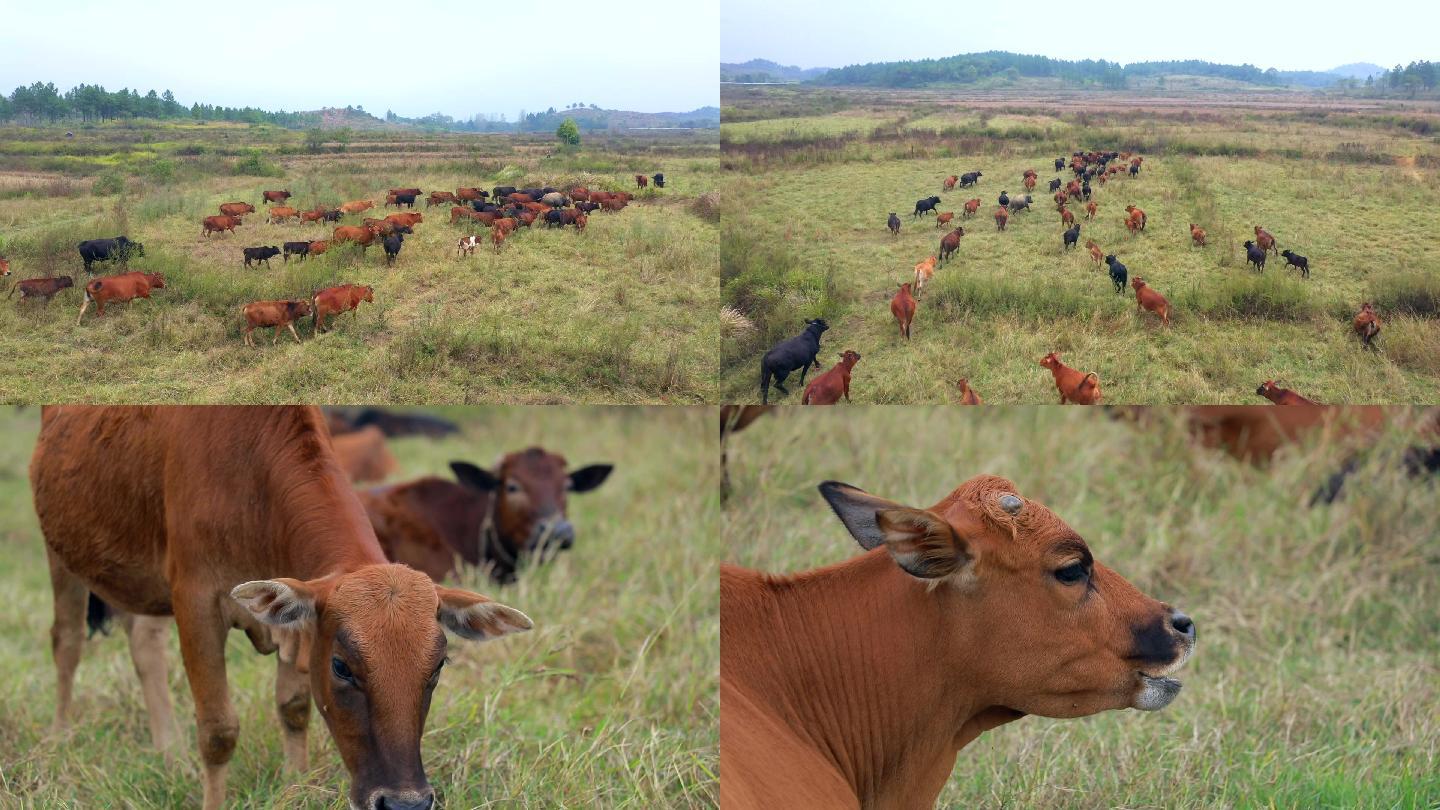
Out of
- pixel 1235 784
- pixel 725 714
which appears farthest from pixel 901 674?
pixel 1235 784

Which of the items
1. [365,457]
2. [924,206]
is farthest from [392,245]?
[365,457]

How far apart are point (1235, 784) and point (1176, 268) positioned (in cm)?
343

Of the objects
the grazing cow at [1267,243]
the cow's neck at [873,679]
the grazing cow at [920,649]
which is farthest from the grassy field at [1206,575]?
the grazing cow at [1267,243]

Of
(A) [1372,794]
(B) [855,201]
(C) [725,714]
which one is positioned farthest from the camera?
(B) [855,201]

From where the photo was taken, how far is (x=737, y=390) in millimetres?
8102

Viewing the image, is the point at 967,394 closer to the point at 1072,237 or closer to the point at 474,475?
the point at 1072,237

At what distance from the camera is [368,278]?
8.14m

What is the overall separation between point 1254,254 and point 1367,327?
790 mm

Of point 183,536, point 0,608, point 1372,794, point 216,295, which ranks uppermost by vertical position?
point 216,295

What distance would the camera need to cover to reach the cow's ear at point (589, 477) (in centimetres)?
1085

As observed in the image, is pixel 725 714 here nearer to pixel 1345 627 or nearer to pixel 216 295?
pixel 216 295

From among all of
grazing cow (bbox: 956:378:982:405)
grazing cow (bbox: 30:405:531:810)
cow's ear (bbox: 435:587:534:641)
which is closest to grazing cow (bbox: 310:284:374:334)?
grazing cow (bbox: 30:405:531:810)

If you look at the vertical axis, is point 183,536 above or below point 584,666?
above

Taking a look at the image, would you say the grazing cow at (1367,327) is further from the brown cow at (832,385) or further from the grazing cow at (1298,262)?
the brown cow at (832,385)
